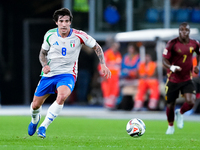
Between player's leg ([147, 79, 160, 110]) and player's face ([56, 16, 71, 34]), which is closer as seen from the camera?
player's face ([56, 16, 71, 34])

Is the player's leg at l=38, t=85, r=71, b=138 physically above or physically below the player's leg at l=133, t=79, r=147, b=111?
above

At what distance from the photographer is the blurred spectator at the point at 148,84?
59.5ft

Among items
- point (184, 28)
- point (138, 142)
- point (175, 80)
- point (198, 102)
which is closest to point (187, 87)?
point (175, 80)

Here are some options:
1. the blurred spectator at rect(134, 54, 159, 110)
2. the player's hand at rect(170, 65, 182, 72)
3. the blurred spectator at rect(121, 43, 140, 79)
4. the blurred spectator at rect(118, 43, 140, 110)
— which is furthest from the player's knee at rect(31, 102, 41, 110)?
the blurred spectator at rect(121, 43, 140, 79)

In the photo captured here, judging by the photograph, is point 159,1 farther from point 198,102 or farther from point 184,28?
point 184,28

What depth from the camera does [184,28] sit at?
434 inches

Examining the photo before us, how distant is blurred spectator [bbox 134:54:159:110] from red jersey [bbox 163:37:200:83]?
683cm

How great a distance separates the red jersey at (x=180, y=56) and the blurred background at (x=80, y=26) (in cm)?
916

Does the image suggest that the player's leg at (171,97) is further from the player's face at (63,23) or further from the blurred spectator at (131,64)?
the blurred spectator at (131,64)

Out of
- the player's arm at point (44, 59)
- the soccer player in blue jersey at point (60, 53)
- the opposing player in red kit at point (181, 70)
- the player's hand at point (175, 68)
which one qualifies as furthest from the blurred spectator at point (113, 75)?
the player's arm at point (44, 59)

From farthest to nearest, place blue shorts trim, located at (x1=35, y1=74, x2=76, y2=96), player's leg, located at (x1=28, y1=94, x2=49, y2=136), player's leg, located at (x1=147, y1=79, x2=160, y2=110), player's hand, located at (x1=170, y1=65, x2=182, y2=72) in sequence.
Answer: player's leg, located at (x1=147, y1=79, x2=160, y2=110), player's hand, located at (x1=170, y1=65, x2=182, y2=72), player's leg, located at (x1=28, y1=94, x2=49, y2=136), blue shorts trim, located at (x1=35, y1=74, x2=76, y2=96)

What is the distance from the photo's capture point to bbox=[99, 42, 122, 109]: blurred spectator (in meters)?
18.8

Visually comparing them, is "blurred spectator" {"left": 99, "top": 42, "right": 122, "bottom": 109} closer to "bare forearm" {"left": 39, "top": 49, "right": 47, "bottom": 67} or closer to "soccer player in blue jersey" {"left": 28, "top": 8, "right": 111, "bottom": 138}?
"soccer player in blue jersey" {"left": 28, "top": 8, "right": 111, "bottom": 138}

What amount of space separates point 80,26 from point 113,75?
14.8 feet
